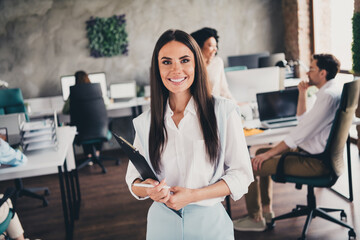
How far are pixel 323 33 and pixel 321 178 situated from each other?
413 centimetres

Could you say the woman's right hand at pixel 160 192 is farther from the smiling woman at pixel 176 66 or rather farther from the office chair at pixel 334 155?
the office chair at pixel 334 155

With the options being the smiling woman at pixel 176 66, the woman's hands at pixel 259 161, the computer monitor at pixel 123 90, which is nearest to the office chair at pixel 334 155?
the woman's hands at pixel 259 161

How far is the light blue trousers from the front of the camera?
4.04 ft

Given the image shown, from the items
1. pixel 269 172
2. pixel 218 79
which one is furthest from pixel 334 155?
pixel 218 79

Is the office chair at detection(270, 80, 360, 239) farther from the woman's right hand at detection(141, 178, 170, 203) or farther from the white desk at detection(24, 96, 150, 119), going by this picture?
the white desk at detection(24, 96, 150, 119)

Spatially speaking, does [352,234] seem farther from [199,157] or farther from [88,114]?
[88,114]

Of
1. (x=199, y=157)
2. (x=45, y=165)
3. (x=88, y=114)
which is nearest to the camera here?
(x=199, y=157)

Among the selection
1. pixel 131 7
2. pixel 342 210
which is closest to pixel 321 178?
pixel 342 210

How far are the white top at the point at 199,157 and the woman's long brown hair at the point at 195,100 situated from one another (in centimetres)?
2

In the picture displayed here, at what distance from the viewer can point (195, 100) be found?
132 centimetres

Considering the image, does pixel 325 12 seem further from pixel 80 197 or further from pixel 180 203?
pixel 180 203

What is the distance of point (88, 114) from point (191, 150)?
3304mm

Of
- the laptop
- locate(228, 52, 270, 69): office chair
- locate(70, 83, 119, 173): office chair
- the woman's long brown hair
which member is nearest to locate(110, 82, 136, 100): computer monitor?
locate(70, 83, 119, 173): office chair

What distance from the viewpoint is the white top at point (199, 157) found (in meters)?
1.27
